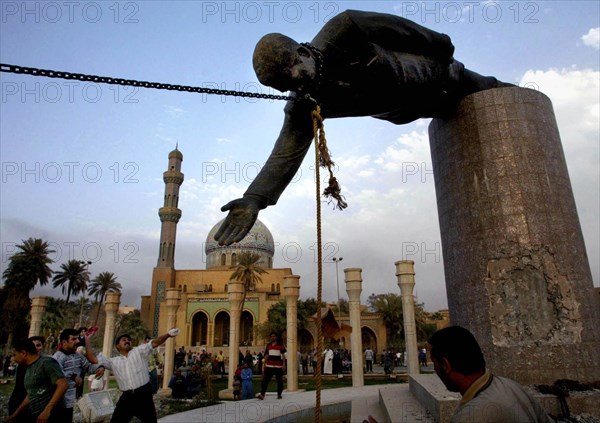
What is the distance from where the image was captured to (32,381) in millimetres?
4156

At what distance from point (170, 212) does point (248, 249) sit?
32.9 feet

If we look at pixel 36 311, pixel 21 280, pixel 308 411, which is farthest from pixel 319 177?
pixel 21 280

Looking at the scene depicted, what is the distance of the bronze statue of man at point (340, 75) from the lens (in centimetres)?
301

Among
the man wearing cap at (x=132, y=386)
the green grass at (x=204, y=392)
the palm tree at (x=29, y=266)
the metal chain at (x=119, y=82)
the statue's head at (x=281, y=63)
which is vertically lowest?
the green grass at (x=204, y=392)

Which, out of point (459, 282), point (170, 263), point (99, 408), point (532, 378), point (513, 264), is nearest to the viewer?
point (532, 378)

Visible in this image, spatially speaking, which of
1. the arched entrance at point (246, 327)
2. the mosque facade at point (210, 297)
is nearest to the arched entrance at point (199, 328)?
the mosque facade at point (210, 297)

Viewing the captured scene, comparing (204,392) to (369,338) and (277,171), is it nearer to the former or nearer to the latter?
(277,171)

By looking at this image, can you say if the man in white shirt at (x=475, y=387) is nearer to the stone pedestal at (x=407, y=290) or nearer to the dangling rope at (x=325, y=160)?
the dangling rope at (x=325, y=160)

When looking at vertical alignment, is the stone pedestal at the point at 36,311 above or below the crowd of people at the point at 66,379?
above

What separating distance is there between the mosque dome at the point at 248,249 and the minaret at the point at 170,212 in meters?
5.41

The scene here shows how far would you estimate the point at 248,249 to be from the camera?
50312mm

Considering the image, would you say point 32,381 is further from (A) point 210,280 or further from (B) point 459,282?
(A) point 210,280

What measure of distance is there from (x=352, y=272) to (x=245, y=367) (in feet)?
18.8

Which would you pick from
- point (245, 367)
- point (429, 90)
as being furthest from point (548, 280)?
point (245, 367)
